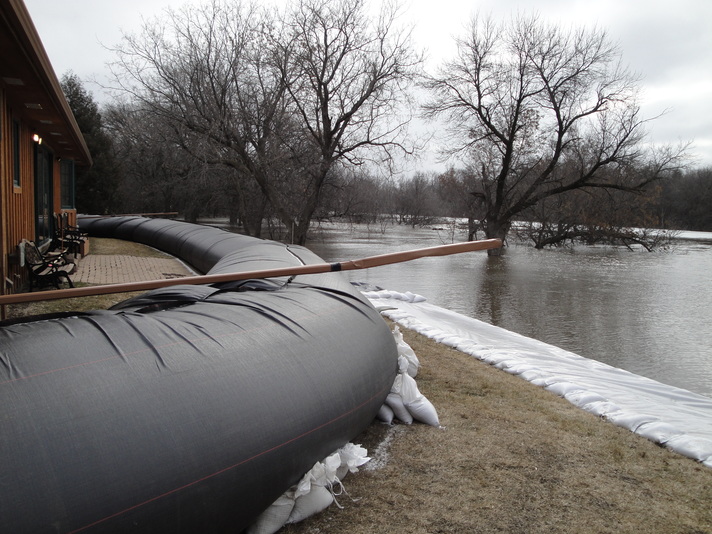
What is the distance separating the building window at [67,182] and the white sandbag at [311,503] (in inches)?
554

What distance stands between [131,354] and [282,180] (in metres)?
17.6

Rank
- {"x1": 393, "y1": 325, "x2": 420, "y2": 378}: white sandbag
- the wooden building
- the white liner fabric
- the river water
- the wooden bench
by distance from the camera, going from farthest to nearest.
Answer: the river water → the wooden bench → {"x1": 393, "y1": 325, "x2": 420, "y2": 378}: white sandbag → the wooden building → the white liner fabric

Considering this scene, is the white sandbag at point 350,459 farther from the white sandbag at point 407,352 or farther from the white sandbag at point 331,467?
the white sandbag at point 407,352

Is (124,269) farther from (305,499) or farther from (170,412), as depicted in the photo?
(170,412)

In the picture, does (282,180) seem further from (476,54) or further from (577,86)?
(577,86)

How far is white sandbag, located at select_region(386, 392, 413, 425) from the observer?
3625 millimetres

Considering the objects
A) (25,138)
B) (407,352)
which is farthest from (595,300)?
(25,138)

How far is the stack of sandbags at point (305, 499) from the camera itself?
2.34 meters

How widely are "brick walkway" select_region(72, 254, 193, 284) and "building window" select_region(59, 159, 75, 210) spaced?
4.22 metres

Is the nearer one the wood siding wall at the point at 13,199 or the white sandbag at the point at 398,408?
the white sandbag at the point at 398,408

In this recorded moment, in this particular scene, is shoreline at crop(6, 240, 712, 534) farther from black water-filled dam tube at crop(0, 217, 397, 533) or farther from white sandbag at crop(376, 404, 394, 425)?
black water-filled dam tube at crop(0, 217, 397, 533)

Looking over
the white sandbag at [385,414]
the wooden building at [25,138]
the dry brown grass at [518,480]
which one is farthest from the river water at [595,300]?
the wooden building at [25,138]

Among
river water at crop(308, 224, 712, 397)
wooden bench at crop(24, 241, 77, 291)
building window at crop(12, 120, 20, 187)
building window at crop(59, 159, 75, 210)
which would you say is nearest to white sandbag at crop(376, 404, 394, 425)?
river water at crop(308, 224, 712, 397)

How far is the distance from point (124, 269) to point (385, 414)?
7070 millimetres
